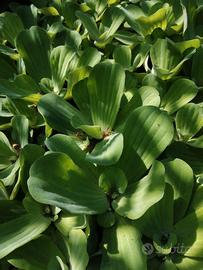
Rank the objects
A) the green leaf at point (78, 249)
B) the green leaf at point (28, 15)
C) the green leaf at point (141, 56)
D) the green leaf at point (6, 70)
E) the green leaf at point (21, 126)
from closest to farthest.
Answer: the green leaf at point (78, 249) < the green leaf at point (21, 126) < the green leaf at point (141, 56) < the green leaf at point (6, 70) < the green leaf at point (28, 15)

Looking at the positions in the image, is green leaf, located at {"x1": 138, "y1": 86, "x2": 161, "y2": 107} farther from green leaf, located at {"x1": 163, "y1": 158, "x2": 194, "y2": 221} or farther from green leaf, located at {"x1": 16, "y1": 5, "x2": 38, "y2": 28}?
green leaf, located at {"x1": 16, "y1": 5, "x2": 38, "y2": 28}

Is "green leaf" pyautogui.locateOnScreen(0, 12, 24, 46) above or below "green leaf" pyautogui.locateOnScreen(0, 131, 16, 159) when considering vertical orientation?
above

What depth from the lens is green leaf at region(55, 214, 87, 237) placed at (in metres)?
0.73

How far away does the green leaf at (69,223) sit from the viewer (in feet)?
2.38

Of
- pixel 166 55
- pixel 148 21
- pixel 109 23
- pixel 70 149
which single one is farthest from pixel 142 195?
pixel 109 23

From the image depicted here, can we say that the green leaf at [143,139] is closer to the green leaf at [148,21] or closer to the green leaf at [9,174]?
the green leaf at [9,174]

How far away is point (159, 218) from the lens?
28.9 inches

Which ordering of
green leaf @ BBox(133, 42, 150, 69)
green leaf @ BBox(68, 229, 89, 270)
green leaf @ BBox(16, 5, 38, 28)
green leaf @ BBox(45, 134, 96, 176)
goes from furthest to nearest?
green leaf @ BBox(16, 5, 38, 28) → green leaf @ BBox(133, 42, 150, 69) → green leaf @ BBox(45, 134, 96, 176) → green leaf @ BBox(68, 229, 89, 270)

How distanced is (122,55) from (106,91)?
17 centimetres

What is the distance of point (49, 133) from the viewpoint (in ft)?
2.91

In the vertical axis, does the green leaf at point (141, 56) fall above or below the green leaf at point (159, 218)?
above

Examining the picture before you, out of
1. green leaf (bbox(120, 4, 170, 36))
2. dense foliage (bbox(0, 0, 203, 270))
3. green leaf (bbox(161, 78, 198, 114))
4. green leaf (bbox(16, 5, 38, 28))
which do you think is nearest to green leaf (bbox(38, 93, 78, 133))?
dense foliage (bbox(0, 0, 203, 270))

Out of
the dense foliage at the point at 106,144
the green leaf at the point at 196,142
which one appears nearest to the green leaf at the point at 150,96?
the dense foliage at the point at 106,144

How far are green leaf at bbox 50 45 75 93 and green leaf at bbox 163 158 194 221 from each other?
35cm
